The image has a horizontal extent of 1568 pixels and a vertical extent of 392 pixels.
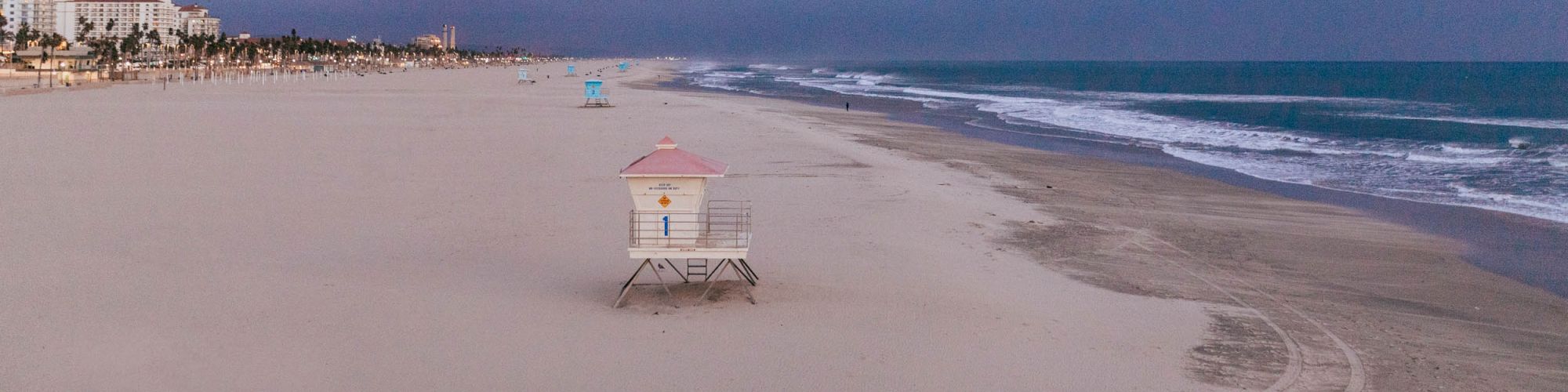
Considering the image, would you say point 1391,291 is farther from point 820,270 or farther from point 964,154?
point 964,154

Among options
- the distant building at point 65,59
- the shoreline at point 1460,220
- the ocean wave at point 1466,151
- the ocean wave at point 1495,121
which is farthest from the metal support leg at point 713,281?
the distant building at point 65,59

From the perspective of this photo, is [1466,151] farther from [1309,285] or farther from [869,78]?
[869,78]

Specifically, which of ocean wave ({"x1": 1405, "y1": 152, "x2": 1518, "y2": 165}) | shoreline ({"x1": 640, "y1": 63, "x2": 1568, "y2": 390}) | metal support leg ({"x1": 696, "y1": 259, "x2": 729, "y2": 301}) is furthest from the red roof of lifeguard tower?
ocean wave ({"x1": 1405, "y1": 152, "x2": 1518, "y2": 165})

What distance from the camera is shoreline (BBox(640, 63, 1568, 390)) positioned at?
836 centimetres

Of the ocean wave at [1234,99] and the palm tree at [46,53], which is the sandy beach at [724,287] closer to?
the ocean wave at [1234,99]

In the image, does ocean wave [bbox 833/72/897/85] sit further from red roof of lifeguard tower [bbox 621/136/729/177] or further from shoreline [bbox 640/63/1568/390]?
red roof of lifeguard tower [bbox 621/136/729/177]

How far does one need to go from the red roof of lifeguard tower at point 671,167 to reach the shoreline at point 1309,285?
159 inches

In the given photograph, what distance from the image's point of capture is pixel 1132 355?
27.0ft

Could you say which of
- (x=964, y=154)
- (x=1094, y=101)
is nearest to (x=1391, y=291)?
(x=964, y=154)

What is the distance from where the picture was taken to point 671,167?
350 inches

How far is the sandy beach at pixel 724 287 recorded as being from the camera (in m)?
7.57

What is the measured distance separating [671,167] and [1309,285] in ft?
22.8

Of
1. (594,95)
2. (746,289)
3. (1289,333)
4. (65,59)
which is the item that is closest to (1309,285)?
(1289,333)

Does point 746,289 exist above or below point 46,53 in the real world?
below
